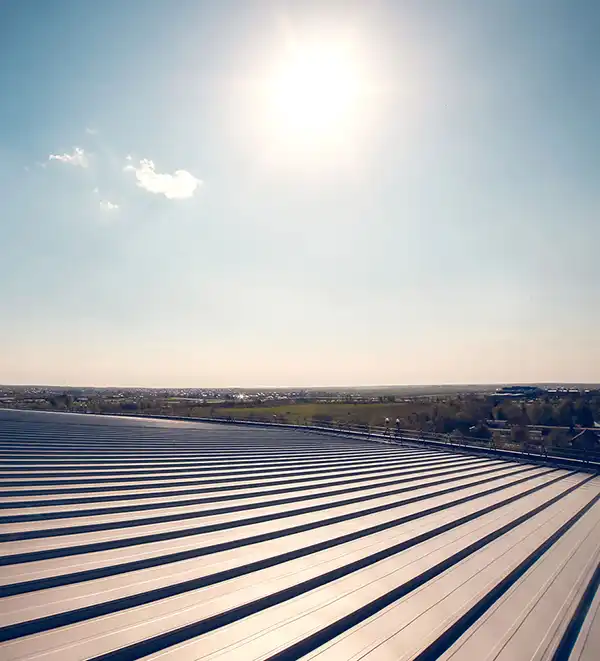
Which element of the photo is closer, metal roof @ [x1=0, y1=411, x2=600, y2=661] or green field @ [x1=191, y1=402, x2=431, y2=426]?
metal roof @ [x1=0, y1=411, x2=600, y2=661]

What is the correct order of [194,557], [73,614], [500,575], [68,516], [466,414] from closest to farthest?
1. [73,614]
2. [194,557]
3. [500,575]
4. [68,516]
5. [466,414]

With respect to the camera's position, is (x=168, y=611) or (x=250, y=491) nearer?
(x=168, y=611)

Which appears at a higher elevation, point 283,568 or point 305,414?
point 283,568

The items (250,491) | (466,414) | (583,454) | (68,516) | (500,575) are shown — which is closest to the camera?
(500,575)

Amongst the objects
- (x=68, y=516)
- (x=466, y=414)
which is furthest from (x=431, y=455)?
(x=466, y=414)

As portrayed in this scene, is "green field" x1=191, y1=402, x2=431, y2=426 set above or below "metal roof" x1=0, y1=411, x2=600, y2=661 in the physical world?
below

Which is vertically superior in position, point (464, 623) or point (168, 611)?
point (168, 611)

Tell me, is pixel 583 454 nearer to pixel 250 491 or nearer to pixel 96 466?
pixel 250 491

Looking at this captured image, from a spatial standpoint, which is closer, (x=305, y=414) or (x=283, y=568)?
(x=283, y=568)
